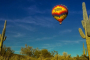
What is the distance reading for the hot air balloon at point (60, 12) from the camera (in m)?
22.5

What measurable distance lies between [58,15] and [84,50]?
11193 mm

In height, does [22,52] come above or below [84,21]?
below

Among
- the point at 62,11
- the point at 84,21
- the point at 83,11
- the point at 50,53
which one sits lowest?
the point at 50,53

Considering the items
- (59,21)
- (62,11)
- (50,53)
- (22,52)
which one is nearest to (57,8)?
(62,11)

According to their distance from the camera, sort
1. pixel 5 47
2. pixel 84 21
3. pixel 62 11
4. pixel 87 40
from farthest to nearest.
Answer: pixel 5 47, pixel 62 11, pixel 84 21, pixel 87 40

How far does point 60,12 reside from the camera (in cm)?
2239

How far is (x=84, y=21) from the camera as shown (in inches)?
650

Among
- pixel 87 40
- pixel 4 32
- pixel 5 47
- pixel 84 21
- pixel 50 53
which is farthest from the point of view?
pixel 50 53

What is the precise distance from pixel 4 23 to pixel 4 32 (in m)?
2.16

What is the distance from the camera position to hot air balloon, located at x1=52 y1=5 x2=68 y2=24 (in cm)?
2245

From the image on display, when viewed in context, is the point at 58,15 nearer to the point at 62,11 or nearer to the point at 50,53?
the point at 62,11

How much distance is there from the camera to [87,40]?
15.4 metres

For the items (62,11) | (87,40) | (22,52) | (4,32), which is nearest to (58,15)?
(62,11)

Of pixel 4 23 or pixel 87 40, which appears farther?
pixel 4 23
